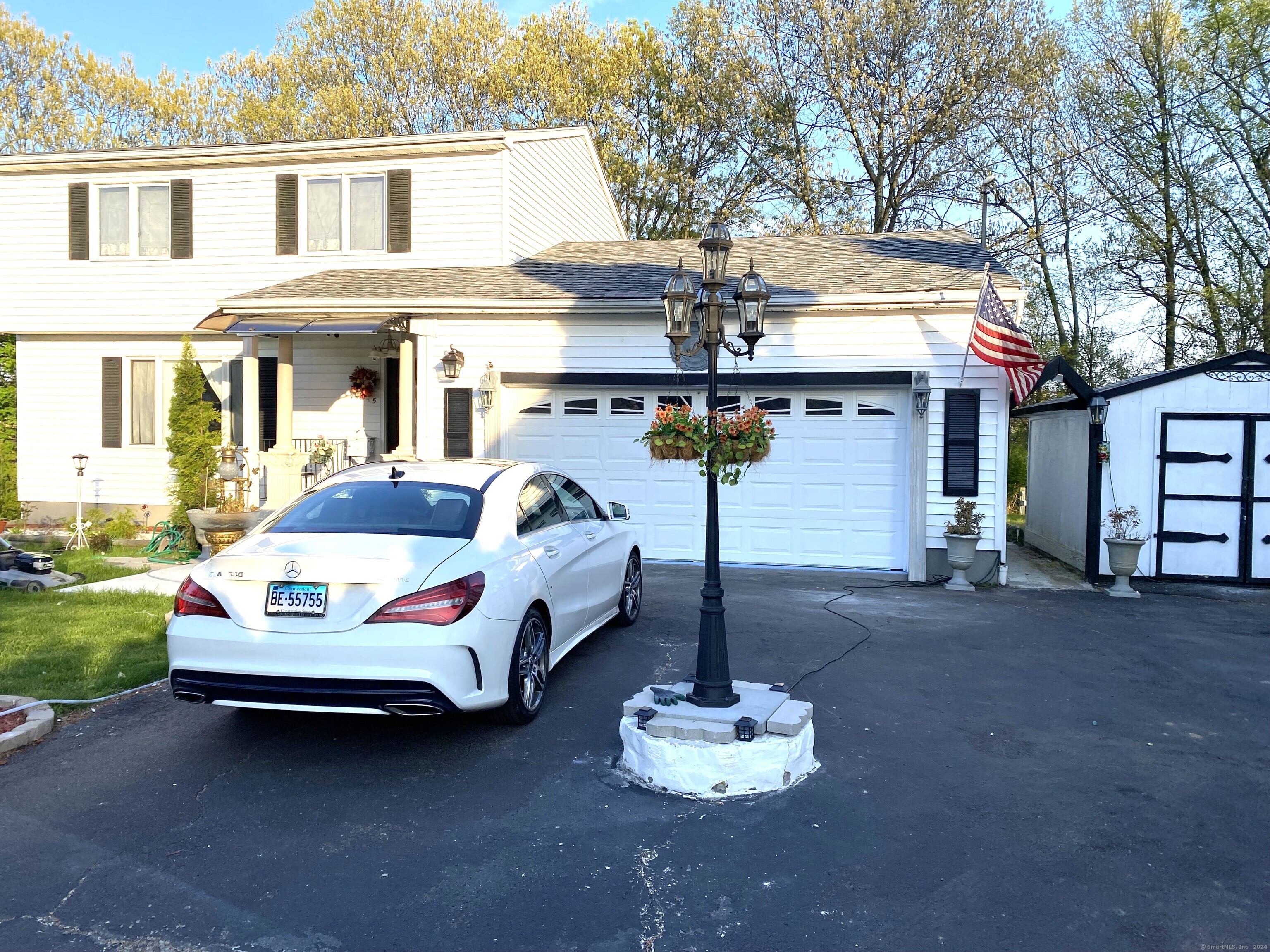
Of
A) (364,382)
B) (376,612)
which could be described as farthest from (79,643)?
(364,382)

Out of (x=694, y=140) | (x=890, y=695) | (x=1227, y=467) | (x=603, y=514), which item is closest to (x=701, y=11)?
(x=694, y=140)

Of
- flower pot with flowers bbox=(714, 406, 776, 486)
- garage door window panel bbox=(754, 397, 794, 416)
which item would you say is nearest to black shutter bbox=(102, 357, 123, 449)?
garage door window panel bbox=(754, 397, 794, 416)

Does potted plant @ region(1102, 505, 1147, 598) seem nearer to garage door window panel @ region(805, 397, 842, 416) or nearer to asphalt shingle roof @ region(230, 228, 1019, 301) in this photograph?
asphalt shingle roof @ region(230, 228, 1019, 301)

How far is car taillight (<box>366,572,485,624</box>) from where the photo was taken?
4.55 meters

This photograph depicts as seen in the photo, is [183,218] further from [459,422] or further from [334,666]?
[334,666]

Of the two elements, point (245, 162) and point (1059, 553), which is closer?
point (1059, 553)

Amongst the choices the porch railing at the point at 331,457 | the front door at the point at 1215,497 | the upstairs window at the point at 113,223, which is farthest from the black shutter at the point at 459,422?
the front door at the point at 1215,497

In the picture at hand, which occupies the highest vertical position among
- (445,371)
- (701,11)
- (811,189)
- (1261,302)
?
(701,11)

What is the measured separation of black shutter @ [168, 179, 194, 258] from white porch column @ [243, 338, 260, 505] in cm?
289

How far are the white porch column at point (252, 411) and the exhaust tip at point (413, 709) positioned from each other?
8707 millimetres

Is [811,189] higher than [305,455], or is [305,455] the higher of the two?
[811,189]

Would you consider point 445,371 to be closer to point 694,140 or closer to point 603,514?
point 603,514

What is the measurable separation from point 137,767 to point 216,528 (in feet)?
21.3

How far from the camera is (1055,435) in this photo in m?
13.1
